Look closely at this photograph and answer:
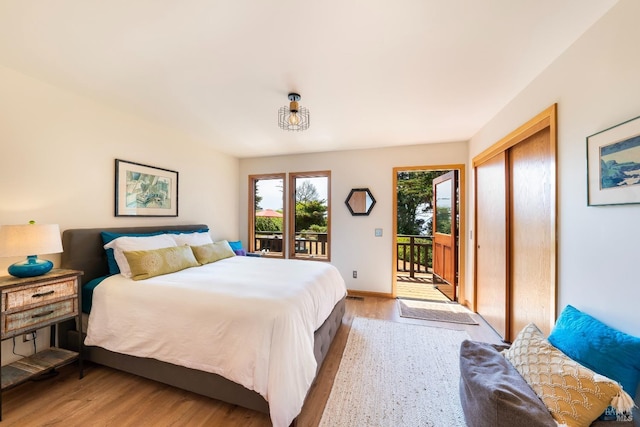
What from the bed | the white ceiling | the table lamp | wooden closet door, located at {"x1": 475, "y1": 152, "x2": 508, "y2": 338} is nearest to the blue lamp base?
the table lamp

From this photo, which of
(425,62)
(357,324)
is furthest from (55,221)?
(425,62)

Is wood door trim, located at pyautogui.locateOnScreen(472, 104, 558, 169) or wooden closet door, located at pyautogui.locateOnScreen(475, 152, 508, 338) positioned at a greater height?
wood door trim, located at pyautogui.locateOnScreen(472, 104, 558, 169)

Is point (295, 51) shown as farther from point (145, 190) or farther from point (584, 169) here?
point (145, 190)

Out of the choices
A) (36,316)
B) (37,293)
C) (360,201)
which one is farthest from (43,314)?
(360,201)

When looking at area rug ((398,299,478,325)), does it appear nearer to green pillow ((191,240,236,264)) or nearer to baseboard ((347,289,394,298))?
→ baseboard ((347,289,394,298))

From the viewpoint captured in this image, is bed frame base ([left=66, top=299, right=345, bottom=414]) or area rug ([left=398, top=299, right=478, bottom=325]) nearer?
bed frame base ([left=66, top=299, right=345, bottom=414])

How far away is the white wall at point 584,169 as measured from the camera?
1.25 m

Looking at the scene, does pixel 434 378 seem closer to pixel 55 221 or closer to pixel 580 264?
pixel 580 264

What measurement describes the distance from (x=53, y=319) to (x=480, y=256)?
443 cm

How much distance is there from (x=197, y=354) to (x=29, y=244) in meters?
1.48

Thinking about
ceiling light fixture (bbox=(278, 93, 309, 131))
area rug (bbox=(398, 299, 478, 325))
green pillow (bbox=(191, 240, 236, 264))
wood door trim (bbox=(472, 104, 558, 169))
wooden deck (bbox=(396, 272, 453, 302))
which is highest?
ceiling light fixture (bbox=(278, 93, 309, 131))

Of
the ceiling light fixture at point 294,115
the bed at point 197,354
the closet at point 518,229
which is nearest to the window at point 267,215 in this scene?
the bed at point 197,354

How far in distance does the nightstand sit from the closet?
12.4ft

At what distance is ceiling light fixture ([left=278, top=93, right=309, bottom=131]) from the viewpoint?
2.30m
